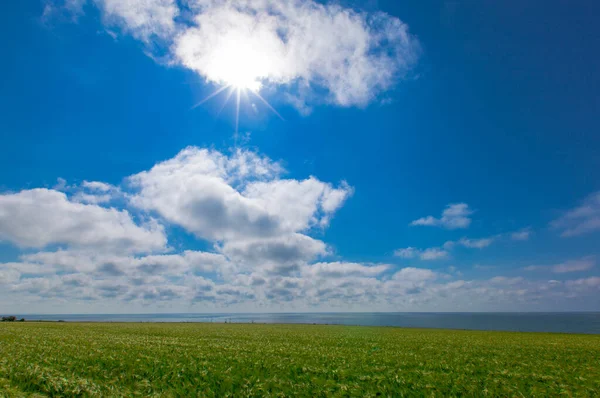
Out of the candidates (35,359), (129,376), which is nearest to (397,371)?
(129,376)

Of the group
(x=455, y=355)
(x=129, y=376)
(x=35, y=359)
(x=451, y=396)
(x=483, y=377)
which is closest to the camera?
(x=451, y=396)

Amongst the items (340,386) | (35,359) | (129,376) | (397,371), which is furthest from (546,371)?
(35,359)

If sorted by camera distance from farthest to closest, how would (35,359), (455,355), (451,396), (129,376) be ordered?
(455,355) < (35,359) < (129,376) < (451,396)

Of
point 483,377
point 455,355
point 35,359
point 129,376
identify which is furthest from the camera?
Result: point 455,355

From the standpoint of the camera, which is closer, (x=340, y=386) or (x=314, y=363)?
(x=340, y=386)

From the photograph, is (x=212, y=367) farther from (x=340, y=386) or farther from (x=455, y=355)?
(x=455, y=355)

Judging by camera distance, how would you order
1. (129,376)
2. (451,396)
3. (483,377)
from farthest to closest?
1. (483,377)
2. (129,376)
3. (451,396)

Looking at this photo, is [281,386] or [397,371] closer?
[281,386]

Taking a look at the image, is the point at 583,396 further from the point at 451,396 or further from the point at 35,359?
the point at 35,359

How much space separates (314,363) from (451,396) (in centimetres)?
888

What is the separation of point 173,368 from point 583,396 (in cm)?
2047

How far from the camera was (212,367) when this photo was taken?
17.3 m

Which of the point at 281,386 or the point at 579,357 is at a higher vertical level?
the point at 281,386

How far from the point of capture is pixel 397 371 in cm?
1727
